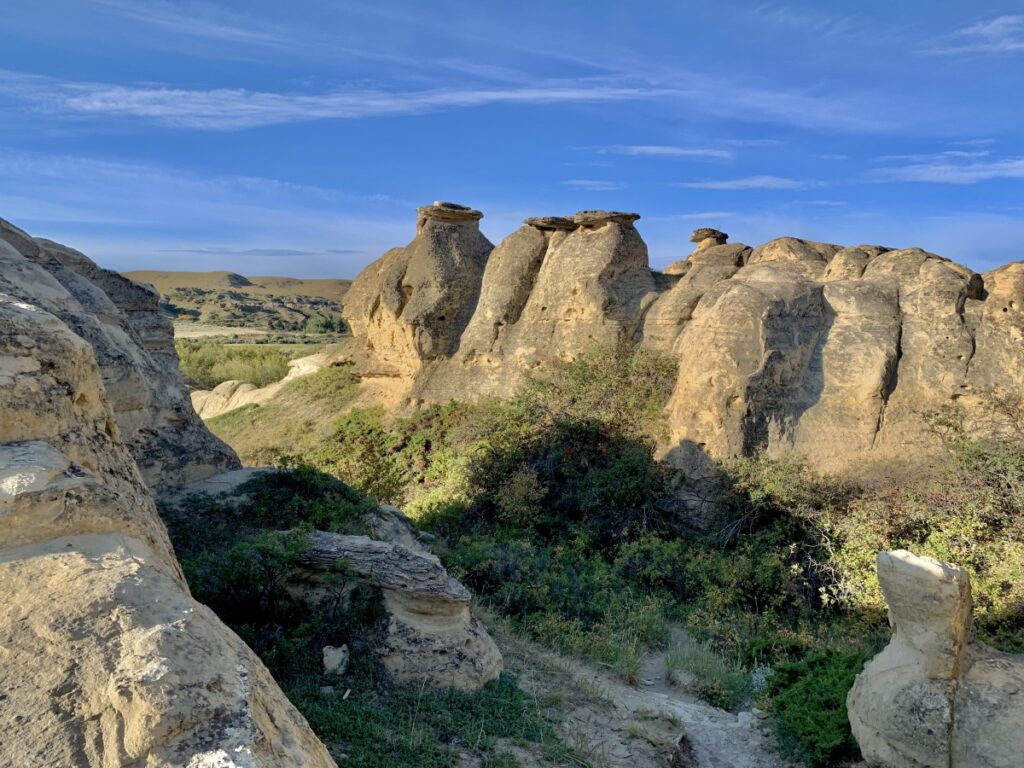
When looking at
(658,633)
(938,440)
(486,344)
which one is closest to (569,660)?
(658,633)

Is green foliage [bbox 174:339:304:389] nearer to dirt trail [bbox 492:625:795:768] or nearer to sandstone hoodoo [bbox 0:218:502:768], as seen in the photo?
dirt trail [bbox 492:625:795:768]

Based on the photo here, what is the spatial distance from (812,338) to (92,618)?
36.7 feet

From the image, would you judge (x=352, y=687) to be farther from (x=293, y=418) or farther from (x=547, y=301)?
(x=293, y=418)

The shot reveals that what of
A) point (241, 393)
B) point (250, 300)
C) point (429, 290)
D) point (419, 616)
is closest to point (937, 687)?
point (419, 616)

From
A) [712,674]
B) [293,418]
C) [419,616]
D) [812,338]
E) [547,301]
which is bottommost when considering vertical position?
[712,674]

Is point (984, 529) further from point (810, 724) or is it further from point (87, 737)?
point (87, 737)

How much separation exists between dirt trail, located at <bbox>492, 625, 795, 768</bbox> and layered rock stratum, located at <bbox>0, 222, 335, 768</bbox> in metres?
2.96

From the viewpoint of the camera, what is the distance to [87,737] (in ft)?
7.27

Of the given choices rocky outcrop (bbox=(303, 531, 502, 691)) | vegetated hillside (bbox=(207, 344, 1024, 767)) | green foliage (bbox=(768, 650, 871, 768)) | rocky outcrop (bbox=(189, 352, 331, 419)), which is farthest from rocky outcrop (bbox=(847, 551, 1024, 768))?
rocky outcrop (bbox=(189, 352, 331, 419))

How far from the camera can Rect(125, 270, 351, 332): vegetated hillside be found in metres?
58.2

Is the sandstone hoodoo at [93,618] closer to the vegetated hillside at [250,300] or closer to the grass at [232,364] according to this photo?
the grass at [232,364]

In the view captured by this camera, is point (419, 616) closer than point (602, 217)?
Yes

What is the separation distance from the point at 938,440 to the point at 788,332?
253 cm

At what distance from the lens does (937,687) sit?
4887mm
